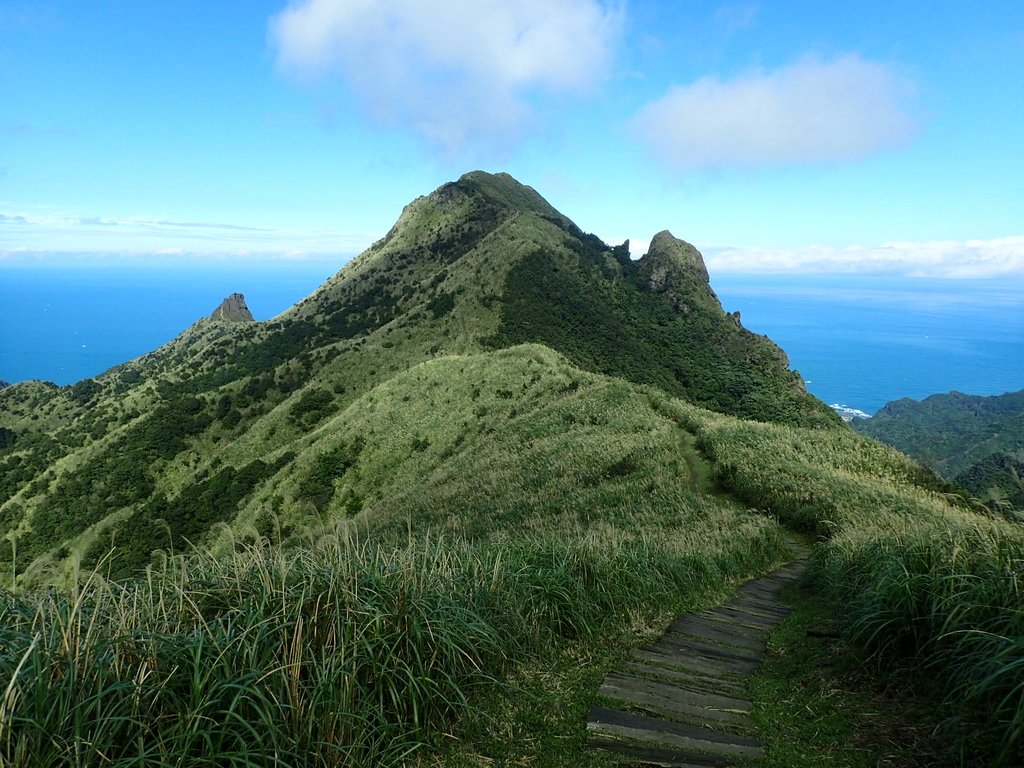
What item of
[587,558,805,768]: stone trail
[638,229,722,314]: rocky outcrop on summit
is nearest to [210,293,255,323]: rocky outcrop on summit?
[638,229,722,314]: rocky outcrop on summit

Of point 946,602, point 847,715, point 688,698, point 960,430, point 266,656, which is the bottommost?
point 688,698

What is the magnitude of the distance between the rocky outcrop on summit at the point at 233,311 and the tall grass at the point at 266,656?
172 meters

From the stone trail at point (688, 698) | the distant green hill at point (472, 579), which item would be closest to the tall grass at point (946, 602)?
the distant green hill at point (472, 579)

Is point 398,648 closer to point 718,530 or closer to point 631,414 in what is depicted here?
point 718,530

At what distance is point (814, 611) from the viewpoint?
632cm

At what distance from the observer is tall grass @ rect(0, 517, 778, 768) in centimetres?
291

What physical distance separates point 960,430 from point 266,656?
132 m

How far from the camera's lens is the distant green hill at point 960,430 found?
69.9 m

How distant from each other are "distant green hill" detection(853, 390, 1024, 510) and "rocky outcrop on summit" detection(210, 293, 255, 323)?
15957 centimetres

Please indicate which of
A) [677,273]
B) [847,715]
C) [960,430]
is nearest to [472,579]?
[847,715]

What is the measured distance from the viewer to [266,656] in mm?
3510

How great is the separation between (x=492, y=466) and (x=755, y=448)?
32.6ft

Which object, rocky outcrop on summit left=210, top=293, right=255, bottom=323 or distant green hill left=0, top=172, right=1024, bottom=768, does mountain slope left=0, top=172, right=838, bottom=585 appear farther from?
rocky outcrop on summit left=210, top=293, right=255, bottom=323

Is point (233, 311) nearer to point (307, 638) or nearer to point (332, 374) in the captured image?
point (332, 374)
